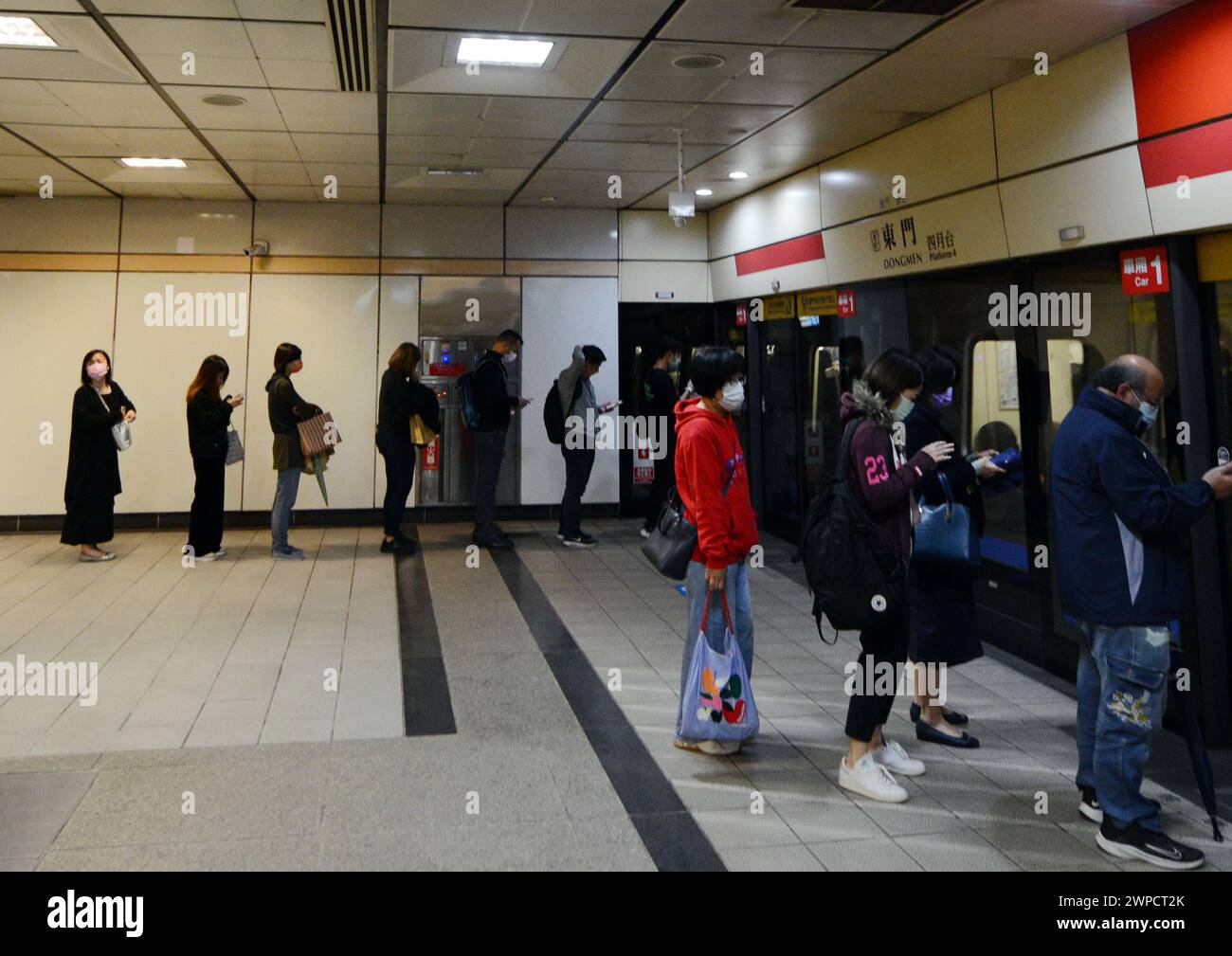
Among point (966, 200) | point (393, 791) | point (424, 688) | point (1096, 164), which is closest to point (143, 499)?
point (424, 688)

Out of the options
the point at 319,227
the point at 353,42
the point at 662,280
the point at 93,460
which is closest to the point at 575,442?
the point at 662,280

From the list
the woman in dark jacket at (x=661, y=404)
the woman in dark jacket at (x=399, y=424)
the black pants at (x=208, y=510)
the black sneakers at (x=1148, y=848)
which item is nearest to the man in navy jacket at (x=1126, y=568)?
the black sneakers at (x=1148, y=848)

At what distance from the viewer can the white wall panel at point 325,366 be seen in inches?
379

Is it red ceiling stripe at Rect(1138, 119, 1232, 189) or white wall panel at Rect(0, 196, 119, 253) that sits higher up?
white wall panel at Rect(0, 196, 119, 253)

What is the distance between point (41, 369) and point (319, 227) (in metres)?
2.91

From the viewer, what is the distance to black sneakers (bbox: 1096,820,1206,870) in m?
2.90

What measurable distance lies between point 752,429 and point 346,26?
5792 millimetres

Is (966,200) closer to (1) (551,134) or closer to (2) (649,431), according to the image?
(1) (551,134)

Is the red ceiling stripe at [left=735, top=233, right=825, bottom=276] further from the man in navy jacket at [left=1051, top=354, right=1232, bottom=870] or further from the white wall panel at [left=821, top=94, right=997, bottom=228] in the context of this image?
the man in navy jacket at [left=1051, top=354, right=1232, bottom=870]

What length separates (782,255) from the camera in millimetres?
8234

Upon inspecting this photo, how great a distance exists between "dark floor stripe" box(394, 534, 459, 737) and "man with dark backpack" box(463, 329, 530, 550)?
3.68 ft

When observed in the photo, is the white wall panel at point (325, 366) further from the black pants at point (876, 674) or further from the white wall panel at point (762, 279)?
the black pants at point (876, 674)
